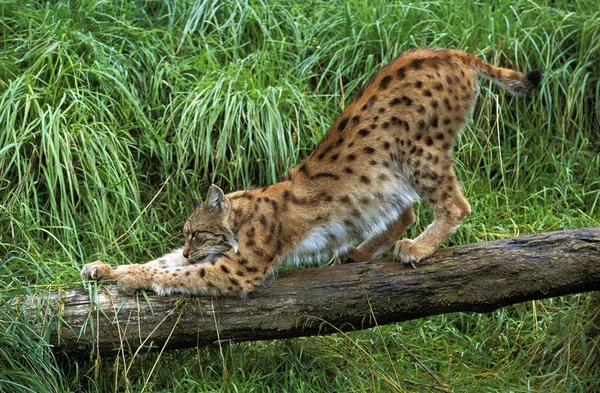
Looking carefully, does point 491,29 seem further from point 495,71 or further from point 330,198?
point 330,198

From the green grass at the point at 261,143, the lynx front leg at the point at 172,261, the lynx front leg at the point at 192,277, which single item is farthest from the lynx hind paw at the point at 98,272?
the lynx front leg at the point at 172,261

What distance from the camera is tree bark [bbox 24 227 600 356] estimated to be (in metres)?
5.69

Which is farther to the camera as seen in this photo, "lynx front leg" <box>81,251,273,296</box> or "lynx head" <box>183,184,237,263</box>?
"lynx head" <box>183,184,237,263</box>

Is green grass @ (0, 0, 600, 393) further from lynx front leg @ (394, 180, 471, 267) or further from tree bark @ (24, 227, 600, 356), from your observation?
lynx front leg @ (394, 180, 471, 267)

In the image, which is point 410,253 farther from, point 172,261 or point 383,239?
point 172,261

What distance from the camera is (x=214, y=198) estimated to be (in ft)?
20.3

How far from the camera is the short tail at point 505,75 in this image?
6.53 m

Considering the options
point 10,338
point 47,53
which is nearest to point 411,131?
point 10,338

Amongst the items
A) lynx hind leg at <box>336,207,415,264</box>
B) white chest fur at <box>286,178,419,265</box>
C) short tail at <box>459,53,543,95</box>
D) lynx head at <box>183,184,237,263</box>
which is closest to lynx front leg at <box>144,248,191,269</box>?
lynx head at <box>183,184,237,263</box>

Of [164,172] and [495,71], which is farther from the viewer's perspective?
[164,172]

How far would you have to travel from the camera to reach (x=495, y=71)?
655cm

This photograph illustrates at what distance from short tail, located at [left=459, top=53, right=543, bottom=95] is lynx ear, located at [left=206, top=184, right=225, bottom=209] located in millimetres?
1850

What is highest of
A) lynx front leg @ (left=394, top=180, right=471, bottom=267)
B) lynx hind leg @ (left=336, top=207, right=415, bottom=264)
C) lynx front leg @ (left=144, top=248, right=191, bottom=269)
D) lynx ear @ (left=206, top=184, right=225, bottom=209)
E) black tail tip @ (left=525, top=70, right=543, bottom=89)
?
black tail tip @ (left=525, top=70, right=543, bottom=89)

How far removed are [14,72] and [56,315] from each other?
9.71 feet
